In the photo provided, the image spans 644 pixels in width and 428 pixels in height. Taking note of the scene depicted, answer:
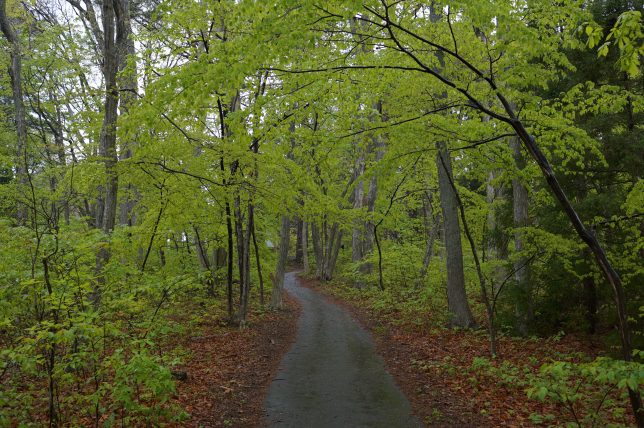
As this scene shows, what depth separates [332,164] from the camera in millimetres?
10586

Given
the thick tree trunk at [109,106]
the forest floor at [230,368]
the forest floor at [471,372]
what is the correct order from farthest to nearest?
the thick tree trunk at [109,106]
the forest floor at [230,368]
the forest floor at [471,372]

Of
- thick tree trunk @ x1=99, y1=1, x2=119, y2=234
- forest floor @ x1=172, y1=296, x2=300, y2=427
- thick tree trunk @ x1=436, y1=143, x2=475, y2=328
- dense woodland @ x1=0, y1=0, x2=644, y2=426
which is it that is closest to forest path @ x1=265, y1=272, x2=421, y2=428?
forest floor @ x1=172, y1=296, x2=300, y2=427

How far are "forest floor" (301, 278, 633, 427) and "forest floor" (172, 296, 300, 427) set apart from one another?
8.41 ft

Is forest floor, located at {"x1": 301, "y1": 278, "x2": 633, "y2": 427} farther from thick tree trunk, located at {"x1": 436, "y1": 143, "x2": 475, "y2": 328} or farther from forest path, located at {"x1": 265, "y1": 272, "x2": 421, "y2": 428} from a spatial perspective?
thick tree trunk, located at {"x1": 436, "y1": 143, "x2": 475, "y2": 328}

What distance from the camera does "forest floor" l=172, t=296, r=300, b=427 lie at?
614 cm

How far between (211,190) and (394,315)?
294 inches

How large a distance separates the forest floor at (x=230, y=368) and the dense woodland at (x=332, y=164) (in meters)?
0.58

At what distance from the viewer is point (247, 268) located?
1225 centimetres

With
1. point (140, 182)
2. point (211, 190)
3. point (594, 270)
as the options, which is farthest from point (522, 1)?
point (140, 182)

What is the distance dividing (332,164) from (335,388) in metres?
5.53

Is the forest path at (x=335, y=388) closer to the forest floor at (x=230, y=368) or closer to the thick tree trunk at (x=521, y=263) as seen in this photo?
the forest floor at (x=230, y=368)

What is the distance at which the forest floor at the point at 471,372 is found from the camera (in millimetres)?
5719

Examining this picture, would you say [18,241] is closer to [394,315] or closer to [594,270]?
[594,270]

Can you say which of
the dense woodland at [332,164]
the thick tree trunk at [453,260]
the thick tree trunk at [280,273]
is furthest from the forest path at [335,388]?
the thick tree trunk at [280,273]
